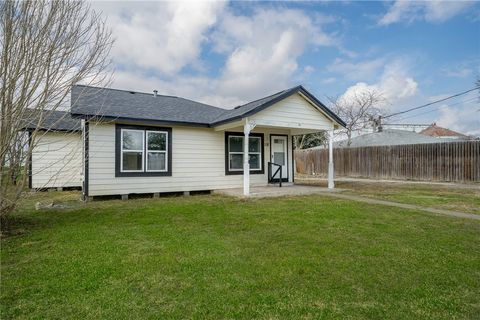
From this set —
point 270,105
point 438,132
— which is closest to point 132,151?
point 270,105

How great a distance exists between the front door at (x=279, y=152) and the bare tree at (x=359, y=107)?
1849cm

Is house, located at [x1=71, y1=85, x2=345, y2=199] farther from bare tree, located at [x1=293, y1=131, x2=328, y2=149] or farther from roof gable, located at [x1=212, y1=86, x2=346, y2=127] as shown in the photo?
bare tree, located at [x1=293, y1=131, x2=328, y2=149]

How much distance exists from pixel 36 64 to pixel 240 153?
8028 mm

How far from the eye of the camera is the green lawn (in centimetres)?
250

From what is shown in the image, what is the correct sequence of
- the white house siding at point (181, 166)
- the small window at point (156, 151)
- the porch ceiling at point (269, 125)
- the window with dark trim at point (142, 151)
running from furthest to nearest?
the small window at point (156, 151)
the porch ceiling at point (269, 125)
the window with dark trim at point (142, 151)
the white house siding at point (181, 166)

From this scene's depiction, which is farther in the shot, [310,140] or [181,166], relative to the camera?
[310,140]

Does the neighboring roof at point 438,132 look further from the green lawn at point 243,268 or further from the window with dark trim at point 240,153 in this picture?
the green lawn at point 243,268


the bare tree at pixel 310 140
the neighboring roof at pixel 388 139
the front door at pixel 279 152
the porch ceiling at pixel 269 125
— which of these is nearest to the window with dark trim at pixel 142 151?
the porch ceiling at pixel 269 125

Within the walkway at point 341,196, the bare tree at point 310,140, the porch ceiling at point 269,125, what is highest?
the bare tree at point 310,140

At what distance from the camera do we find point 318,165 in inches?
928

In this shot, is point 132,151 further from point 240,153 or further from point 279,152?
point 279,152

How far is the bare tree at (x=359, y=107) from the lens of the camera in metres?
29.5

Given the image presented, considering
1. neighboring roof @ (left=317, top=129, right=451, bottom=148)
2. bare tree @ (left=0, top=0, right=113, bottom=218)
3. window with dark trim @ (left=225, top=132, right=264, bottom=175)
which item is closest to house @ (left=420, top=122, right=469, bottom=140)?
neighboring roof @ (left=317, top=129, right=451, bottom=148)

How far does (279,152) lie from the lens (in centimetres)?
1297
